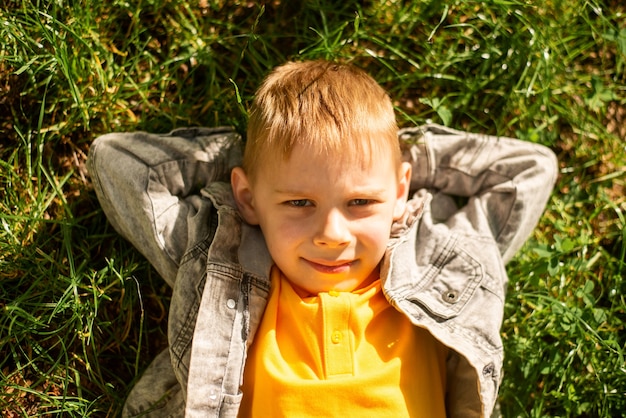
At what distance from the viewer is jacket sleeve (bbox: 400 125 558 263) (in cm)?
341

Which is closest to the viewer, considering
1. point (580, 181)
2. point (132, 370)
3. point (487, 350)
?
point (487, 350)

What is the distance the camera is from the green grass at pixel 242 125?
343cm

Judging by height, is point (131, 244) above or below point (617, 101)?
below

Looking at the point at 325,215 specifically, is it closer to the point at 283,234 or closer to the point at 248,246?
the point at 283,234

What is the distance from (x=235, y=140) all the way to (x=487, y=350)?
147 cm

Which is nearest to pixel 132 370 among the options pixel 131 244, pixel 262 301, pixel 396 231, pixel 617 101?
pixel 131 244

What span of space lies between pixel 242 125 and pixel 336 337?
1.15 m

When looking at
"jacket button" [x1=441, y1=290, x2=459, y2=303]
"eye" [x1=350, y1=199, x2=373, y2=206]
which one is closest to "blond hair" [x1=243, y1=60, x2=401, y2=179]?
"eye" [x1=350, y1=199, x2=373, y2=206]

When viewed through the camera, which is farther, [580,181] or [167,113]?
[580,181]

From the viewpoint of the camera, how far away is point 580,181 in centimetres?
392

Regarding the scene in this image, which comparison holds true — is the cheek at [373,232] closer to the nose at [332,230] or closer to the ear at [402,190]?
Result: the nose at [332,230]

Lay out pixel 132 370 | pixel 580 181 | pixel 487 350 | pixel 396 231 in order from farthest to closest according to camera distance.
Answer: pixel 580 181 → pixel 132 370 → pixel 396 231 → pixel 487 350

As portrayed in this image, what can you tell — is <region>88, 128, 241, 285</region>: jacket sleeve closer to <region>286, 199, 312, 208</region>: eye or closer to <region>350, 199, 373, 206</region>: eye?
<region>286, 199, 312, 208</region>: eye

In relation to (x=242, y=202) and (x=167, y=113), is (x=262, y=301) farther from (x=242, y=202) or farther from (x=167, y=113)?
(x=167, y=113)
